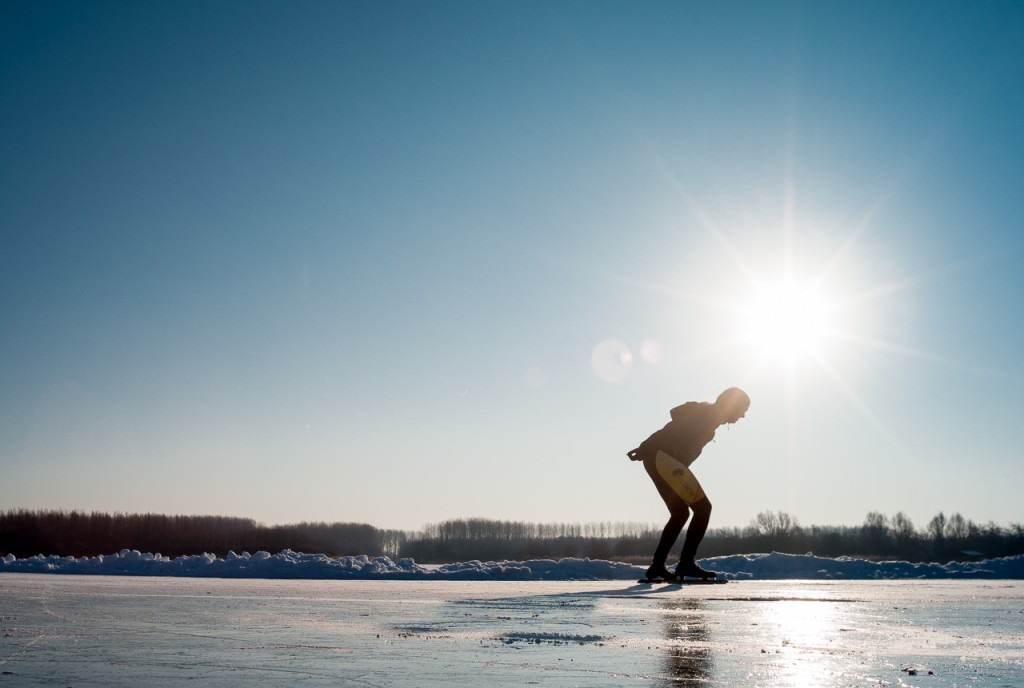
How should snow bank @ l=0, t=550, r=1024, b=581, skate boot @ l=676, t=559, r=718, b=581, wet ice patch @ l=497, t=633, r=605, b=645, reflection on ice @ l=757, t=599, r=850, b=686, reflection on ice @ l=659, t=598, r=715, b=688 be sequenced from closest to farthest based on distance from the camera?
reflection on ice @ l=659, t=598, r=715, b=688, reflection on ice @ l=757, t=599, r=850, b=686, wet ice patch @ l=497, t=633, r=605, b=645, skate boot @ l=676, t=559, r=718, b=581, snow bank @ l=0, t=550, r=1024, b=581

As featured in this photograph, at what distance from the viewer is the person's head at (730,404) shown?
1270 centimetres

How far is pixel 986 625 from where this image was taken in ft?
20.5

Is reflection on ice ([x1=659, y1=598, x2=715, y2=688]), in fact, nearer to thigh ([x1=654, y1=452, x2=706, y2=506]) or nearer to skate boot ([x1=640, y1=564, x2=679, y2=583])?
thigh ([x1=654, y1=452, x2=706, y2=506])

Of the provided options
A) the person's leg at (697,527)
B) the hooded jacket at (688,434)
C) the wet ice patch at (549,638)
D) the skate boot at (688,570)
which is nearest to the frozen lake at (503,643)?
the wet ice patch at (549,638)

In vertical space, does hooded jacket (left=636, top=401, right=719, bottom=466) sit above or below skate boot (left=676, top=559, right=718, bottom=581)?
above

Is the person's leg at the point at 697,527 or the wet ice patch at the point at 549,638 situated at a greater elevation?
the person's leg at the point at 697,527

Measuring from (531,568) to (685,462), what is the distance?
18.9ft

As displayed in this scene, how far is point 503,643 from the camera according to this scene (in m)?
4.62

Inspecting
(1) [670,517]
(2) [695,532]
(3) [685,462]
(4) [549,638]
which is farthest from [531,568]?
(4) [549,638]

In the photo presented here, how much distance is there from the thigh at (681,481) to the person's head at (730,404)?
1.04 m

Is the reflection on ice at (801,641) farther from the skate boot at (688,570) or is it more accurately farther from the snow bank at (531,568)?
the snow bank at (531,568)

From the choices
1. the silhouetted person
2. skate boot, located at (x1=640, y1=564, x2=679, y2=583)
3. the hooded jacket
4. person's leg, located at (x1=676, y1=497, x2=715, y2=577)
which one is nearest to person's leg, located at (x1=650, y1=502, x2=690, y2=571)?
the silhouetted person

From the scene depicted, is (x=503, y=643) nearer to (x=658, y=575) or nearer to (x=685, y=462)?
(x=685, y=462)

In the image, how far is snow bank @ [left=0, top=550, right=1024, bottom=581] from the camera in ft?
53.8
